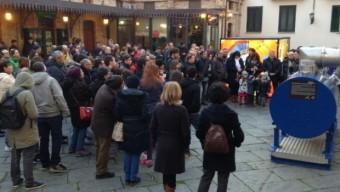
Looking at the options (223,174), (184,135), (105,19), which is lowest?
(223,174)

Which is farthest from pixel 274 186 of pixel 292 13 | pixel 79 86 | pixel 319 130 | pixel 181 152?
pixel 292 13

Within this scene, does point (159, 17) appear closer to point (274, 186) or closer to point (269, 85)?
point (269, 85)

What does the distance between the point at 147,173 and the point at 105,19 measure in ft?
60.7

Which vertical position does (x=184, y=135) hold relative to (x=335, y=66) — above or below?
below

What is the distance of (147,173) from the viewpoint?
5.72 meters

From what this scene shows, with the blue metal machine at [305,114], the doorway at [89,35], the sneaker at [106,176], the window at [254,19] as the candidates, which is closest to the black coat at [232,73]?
the blue metal machine at [305,114]

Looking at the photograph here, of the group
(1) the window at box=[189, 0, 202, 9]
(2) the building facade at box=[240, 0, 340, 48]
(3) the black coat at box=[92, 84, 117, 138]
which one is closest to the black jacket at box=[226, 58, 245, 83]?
(3) the black coat at box=[92, 84, 117, 138]

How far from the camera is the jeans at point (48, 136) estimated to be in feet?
18.2

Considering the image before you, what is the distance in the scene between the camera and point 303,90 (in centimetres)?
588

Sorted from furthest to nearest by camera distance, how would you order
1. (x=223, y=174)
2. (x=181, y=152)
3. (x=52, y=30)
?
(x=52, y=30) < (x=181, y=152) < (x=223, y=174)

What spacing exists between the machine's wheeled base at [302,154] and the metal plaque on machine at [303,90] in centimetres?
99

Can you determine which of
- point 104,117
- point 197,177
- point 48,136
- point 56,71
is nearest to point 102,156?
point 104,117

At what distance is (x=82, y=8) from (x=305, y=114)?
14.6 meters

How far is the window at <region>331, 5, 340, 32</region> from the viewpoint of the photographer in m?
23.9
